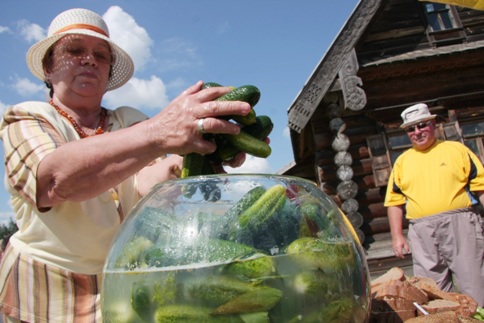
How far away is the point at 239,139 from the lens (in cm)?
101

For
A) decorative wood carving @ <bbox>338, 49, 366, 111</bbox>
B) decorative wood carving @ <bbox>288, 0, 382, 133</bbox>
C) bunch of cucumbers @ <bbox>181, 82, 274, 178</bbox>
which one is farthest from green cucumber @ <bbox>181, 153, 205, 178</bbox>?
decorative wood carving @ <bbox>338, 49, 366, 111</bbox>

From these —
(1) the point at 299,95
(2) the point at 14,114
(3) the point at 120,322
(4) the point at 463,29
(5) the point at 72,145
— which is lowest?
(3) the point at 120,322

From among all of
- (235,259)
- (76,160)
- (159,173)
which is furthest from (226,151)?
(159,173)

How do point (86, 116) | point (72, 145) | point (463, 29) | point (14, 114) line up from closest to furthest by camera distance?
1. point (72, 145)
2. point (14, 114)
3. point (86, 116)
4. point (463, 29)

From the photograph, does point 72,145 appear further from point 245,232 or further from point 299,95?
point 299,95

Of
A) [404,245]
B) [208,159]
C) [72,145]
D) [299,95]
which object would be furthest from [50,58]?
[299,95]

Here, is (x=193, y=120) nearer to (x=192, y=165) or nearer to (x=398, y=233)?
(x=192, y=165)

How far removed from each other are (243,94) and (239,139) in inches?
4.3

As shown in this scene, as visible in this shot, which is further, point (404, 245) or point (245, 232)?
point (404, 245)

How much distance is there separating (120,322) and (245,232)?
0.31 m

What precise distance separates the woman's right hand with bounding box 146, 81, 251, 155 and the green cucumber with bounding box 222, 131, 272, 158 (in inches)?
0.8

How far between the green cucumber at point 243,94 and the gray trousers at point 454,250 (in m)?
3.72

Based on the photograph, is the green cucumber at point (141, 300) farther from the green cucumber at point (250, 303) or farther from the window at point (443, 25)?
the window at point (443, 25)

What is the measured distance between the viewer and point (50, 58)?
204 centimetres
